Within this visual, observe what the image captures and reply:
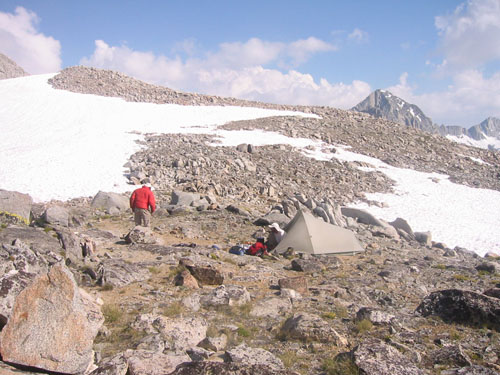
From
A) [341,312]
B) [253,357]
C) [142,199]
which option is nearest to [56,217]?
[142,199]

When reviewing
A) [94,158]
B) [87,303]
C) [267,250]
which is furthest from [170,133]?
[87,303]

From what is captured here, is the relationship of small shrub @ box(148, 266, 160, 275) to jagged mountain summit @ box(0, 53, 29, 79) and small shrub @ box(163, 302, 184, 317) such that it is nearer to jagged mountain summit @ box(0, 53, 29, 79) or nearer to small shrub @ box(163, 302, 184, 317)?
small shrub @ box(163, 302, 184, 317)

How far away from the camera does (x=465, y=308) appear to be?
6930mm

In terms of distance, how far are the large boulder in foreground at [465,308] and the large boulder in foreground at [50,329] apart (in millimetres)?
6584

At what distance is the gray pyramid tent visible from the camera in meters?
13.9

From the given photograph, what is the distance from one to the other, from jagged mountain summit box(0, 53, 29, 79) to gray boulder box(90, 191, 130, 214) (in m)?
72.2

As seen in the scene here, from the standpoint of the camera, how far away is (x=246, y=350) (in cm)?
537

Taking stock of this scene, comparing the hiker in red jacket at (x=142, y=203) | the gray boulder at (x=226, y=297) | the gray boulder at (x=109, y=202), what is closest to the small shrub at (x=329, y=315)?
the gray boulder at (x=226, y=297)

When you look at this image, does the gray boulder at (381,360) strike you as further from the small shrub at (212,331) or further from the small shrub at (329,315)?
the small shrub at (212,331)

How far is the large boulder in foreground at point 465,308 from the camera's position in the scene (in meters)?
6.68

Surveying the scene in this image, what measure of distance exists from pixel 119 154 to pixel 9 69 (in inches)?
2612

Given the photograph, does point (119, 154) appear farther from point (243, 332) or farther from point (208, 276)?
point (243, 332)

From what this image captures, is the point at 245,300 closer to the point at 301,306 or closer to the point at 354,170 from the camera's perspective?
Result: the point at 301,306

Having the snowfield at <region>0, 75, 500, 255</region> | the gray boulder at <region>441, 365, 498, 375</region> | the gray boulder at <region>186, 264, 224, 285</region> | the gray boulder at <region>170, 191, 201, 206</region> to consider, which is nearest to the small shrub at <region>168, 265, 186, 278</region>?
the gray boulder at <region>186, 264, 224, 285</region>
